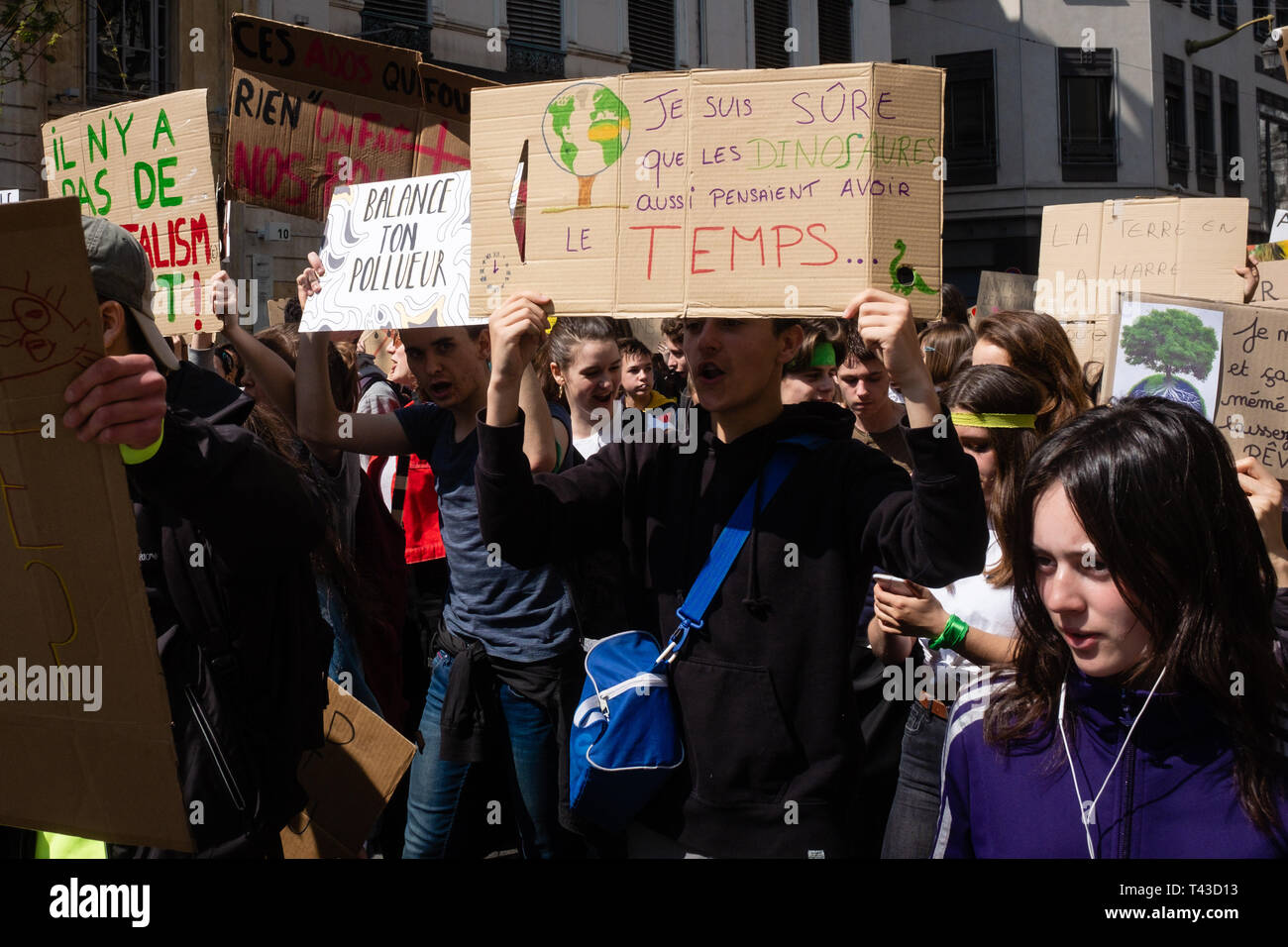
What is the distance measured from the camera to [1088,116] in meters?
28.2

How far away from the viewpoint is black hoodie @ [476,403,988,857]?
246 centimetres

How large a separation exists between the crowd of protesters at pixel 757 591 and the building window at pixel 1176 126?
28.0 metres

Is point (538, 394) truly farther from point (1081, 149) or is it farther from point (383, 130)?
point (1081, 149)

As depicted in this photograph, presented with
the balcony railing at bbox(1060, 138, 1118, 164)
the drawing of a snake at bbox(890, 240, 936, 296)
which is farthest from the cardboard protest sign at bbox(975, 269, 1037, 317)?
the balcony railing at bbox(1060, 138, 1118, 164)

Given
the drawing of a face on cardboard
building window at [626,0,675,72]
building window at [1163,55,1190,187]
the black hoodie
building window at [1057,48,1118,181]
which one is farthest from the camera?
building window at [1163,55,1190,187]

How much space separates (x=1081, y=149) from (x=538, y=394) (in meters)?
27.3

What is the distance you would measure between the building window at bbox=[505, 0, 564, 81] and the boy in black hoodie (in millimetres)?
16490

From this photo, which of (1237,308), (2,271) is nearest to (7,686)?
(2,271)

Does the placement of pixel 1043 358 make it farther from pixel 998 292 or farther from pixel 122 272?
pixel 998 292

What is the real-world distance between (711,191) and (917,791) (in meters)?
1.58

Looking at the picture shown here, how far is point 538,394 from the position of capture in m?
3.68

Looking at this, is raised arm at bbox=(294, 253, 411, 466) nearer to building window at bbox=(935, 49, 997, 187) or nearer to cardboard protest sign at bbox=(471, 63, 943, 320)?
cardboard protest sign at bbox=(471, 63, 943, 320)

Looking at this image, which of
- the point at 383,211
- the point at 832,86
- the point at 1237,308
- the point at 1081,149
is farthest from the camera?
the point at 1081,149

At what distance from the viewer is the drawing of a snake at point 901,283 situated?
108 inches
